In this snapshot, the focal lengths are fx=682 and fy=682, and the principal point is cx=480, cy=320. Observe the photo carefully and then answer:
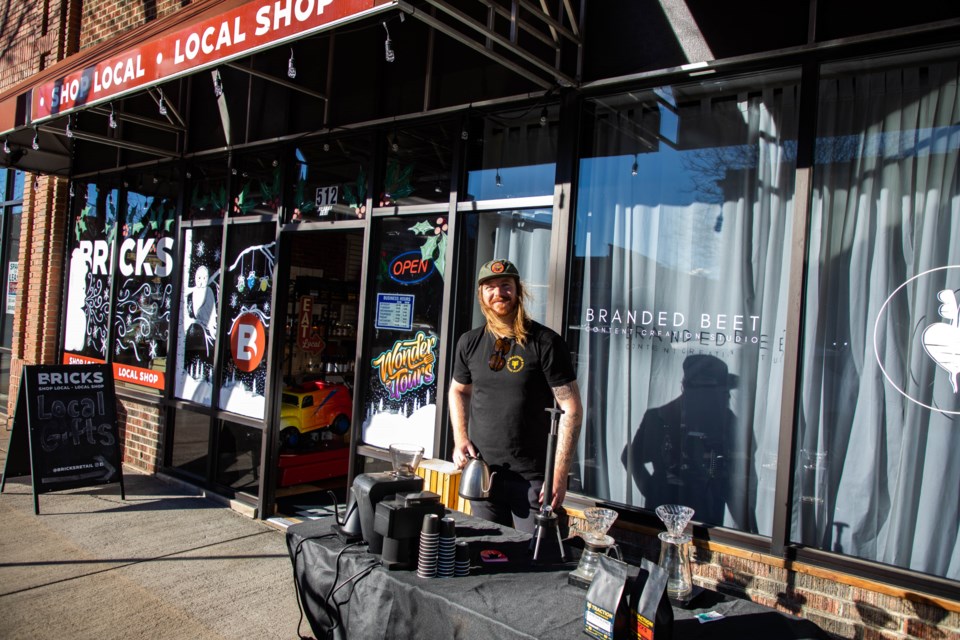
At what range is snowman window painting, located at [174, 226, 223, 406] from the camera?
6.49m

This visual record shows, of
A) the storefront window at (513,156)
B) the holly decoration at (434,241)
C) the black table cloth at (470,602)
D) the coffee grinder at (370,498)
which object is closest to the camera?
the black table cloth at (470,602)

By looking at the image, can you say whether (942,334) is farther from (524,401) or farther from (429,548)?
(429,548)

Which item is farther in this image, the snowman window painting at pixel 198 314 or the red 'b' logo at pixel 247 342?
the snowman window painting at pixel 198 314

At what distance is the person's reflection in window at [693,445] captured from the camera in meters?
3.72

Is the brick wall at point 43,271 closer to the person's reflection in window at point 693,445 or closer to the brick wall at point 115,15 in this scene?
the brick wall at point 115,15

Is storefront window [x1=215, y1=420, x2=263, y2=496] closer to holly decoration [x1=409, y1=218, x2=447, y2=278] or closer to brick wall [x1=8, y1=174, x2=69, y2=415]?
holly decoration [x1=409, y1=218, x2=447, y2=278]

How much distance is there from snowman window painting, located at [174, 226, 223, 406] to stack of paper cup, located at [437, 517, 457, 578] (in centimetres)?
462

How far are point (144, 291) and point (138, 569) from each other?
140 inches

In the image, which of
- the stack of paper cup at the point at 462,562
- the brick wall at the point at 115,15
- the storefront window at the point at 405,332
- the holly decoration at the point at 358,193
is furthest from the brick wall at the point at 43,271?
the stack of paper cup at the point at 462,562

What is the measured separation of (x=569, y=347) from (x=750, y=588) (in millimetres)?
1633

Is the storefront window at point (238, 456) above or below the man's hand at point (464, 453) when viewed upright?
below

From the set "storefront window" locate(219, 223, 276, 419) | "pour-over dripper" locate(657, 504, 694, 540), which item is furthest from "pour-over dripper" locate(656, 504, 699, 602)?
"storefront window" locate(219, 223, 276, 419)

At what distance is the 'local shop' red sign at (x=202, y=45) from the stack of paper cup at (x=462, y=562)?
93.8 inches

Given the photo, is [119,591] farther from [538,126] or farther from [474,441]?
[538,126]
